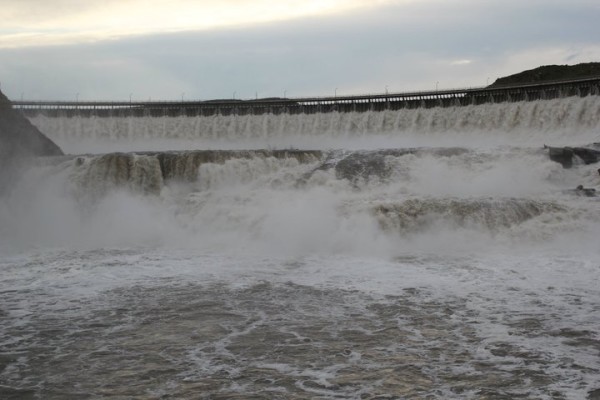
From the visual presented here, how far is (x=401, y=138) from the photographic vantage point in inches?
1372

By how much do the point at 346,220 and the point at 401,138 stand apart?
703 inches

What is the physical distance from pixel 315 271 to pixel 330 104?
88.9 feet

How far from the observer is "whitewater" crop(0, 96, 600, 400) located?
7.16m

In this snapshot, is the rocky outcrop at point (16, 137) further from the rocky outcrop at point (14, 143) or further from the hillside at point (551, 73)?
the hillside at point (551, 73)

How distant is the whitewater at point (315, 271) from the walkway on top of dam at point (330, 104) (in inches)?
69.2

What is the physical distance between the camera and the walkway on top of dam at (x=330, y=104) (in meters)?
33.2

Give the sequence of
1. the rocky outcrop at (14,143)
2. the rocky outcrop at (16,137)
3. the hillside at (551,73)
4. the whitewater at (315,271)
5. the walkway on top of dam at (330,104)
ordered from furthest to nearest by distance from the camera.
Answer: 1. the hillside at (551,73)
2. the walkway on top of dam at (330,104)
3. the rocky outcrop at (16,137)
4. the rocky outcrop at (14,143)
5. the whitewater at (315,271)

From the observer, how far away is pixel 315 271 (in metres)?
13.7

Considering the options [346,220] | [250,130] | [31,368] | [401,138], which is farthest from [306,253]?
[250,130]

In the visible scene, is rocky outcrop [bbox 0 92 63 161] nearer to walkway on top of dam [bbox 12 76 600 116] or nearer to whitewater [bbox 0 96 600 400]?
whitewater [bbox 0 96 600 400]

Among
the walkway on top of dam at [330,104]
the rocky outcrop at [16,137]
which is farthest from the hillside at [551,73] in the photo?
the rocky outcrop at [16,137]

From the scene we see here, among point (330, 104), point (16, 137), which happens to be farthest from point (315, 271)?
point (330, 104)

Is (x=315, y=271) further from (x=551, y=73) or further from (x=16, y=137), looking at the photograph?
(x=551, y=73)

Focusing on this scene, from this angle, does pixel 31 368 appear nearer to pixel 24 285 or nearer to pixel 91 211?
pixel 24 285
